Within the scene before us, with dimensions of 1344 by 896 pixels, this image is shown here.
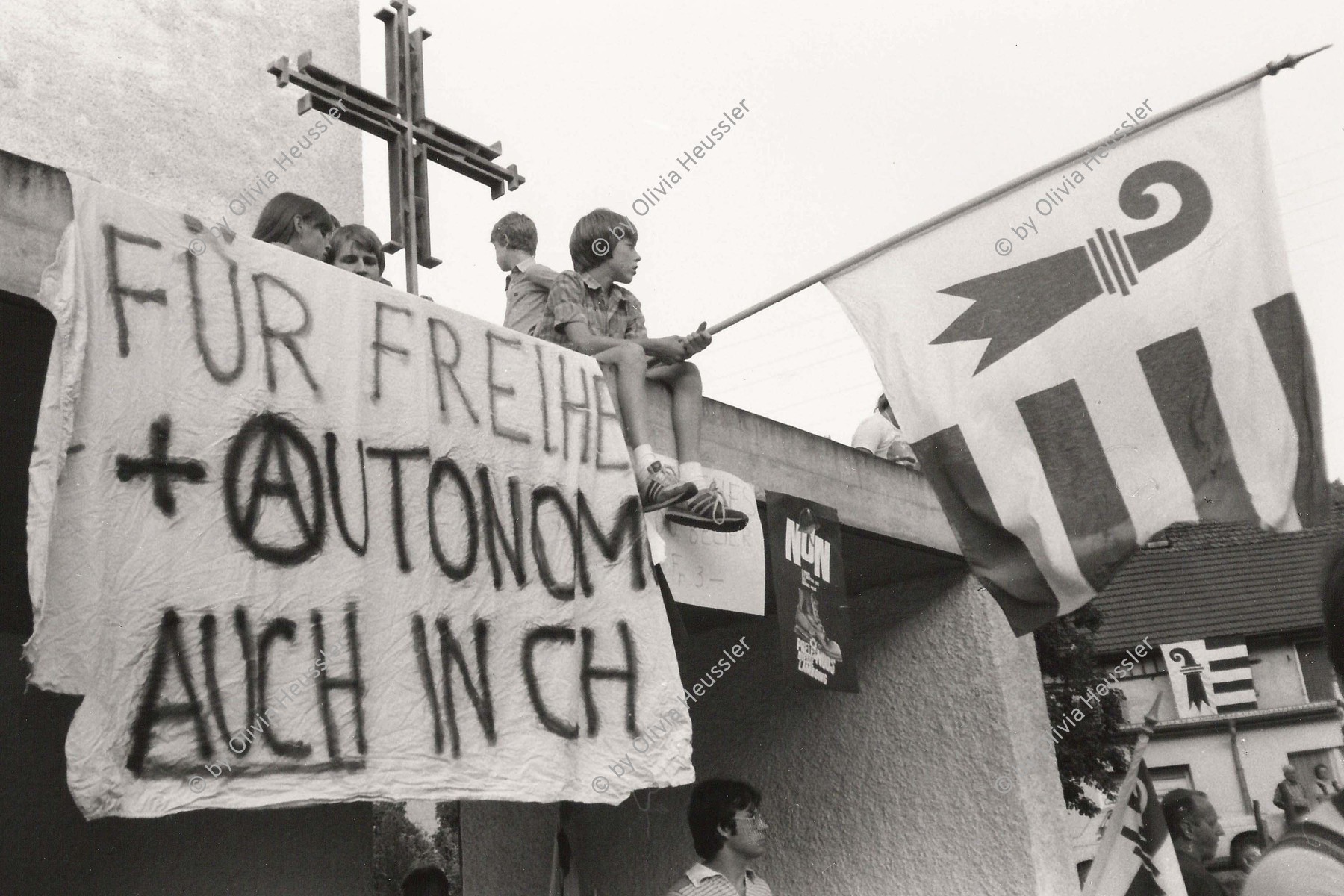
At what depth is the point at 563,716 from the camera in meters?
3.74

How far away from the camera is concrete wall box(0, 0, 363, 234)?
586 centimetres

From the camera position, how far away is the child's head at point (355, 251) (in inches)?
191

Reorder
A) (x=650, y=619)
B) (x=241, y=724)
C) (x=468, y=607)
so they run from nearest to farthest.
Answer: (x=241, y=724) → (x=468, y=607) → (x=650, y=619)

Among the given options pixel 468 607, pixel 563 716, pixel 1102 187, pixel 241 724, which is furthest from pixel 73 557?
pixel 1102 187

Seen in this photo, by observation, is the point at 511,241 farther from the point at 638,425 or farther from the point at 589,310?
the point at 638,425

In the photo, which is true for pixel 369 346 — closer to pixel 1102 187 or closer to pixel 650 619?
pixel 650 619

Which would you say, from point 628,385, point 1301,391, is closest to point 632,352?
point 628,385

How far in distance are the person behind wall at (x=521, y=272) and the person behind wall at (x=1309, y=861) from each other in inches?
152

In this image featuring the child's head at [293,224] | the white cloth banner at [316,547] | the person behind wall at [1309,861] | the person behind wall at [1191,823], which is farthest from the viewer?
the person behind wall at [1191,823]

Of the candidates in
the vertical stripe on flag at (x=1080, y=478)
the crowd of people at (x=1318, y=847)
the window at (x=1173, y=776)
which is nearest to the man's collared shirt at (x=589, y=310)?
the vertical stripe on flag at (x=1080, y=478)

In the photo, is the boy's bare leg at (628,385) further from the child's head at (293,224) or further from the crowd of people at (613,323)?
the child's head at (293,224)

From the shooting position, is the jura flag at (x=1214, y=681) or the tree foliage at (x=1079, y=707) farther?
the jura flag at (x=1214, y=681)

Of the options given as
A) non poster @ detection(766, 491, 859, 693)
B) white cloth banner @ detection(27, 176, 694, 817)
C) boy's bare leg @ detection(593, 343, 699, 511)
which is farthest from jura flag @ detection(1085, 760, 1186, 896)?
boy's bare leg @ detection(593, 343, 699, 511)

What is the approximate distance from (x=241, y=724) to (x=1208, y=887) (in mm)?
4255
